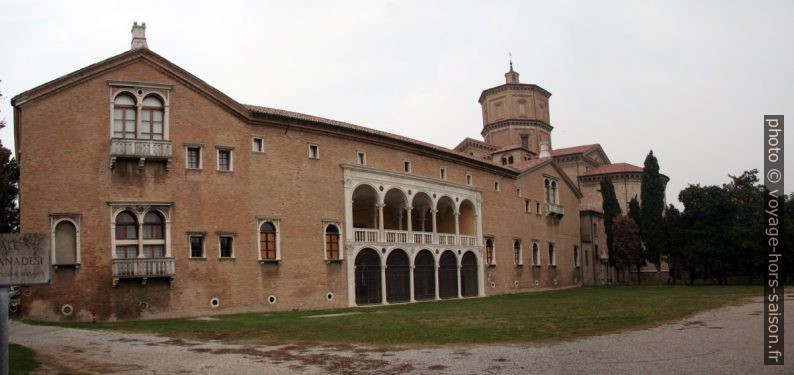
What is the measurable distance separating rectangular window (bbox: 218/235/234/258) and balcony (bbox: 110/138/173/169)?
4235 mm

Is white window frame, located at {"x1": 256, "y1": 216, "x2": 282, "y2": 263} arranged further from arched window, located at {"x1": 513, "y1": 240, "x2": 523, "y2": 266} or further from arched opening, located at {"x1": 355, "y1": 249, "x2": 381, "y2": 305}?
arched window, located at {"x1": 513, "y1": 240, "x2": 523, "y2": 266}

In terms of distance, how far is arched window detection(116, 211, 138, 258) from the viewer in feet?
95.2

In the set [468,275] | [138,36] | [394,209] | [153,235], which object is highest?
[138,36]

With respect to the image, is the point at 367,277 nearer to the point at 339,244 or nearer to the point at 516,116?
the point at 339,244

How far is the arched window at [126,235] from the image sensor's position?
95.2 feet

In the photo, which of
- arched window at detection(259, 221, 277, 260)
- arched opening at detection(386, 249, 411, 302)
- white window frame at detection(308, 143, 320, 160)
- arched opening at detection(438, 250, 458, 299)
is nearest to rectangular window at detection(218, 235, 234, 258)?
arched window at detection(259, 221, 277, 260)

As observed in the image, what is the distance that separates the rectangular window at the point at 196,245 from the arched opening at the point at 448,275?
692 inches

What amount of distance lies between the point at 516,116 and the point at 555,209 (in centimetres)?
1482

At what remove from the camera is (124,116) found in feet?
97.5

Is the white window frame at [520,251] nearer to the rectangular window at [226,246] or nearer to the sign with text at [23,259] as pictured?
the rectangular window at [226,246]

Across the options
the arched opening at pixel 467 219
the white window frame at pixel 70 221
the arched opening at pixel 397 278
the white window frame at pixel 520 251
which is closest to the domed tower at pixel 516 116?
the white window frame at pixel 520 251

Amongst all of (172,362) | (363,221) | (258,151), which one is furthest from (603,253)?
(172,362)

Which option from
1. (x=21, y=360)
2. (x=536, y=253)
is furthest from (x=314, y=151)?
(x=536, y=253)

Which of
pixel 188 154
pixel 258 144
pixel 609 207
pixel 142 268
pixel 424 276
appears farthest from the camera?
pixel 609 207
